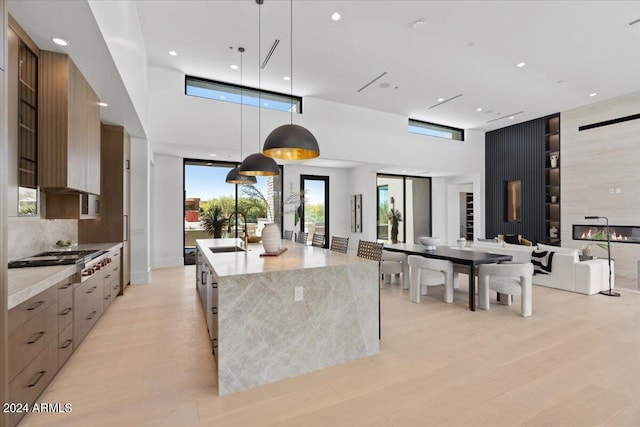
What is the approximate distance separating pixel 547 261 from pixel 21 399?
22.9ft

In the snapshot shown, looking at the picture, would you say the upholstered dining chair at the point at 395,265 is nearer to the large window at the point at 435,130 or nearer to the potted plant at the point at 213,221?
the potted plant at the point at 213,221

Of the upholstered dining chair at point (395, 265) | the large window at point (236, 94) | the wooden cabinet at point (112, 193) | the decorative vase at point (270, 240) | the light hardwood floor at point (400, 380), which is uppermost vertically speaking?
the large window at point (236, 94)

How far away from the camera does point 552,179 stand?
917 cm

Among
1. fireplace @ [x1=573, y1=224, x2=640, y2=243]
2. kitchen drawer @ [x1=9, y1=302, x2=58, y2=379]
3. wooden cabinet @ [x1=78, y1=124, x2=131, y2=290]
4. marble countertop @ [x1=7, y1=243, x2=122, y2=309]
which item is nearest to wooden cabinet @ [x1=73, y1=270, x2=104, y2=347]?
marble countertop @ [x1=7, y1=243, x2=122, y2=309]

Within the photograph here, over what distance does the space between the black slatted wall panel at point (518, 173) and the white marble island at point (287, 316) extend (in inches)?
Result: 344

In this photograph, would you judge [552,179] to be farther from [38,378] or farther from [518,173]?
[38,378]

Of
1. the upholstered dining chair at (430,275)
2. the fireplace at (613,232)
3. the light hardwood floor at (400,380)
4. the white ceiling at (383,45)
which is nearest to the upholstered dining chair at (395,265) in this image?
the upholstered dining chair at (430,275)

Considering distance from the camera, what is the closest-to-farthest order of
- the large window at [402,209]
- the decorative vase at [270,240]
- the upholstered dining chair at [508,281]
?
the decorative vase at [270,240] < the upholstered dining chair at [508,281] < the large window at [402,209]

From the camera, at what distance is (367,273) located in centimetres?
292

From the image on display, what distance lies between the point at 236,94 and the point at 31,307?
19.2 ft

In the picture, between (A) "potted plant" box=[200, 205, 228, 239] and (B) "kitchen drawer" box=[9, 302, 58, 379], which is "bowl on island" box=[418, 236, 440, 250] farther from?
(A) "potted plant" box=[200, 205, 228, 239]

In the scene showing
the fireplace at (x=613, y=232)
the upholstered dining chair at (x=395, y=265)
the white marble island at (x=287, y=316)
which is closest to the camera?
the white marble island at (x=287, y=316)

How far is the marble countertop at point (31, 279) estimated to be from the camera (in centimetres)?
185

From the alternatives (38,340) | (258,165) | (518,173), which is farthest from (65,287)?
(518,173)
